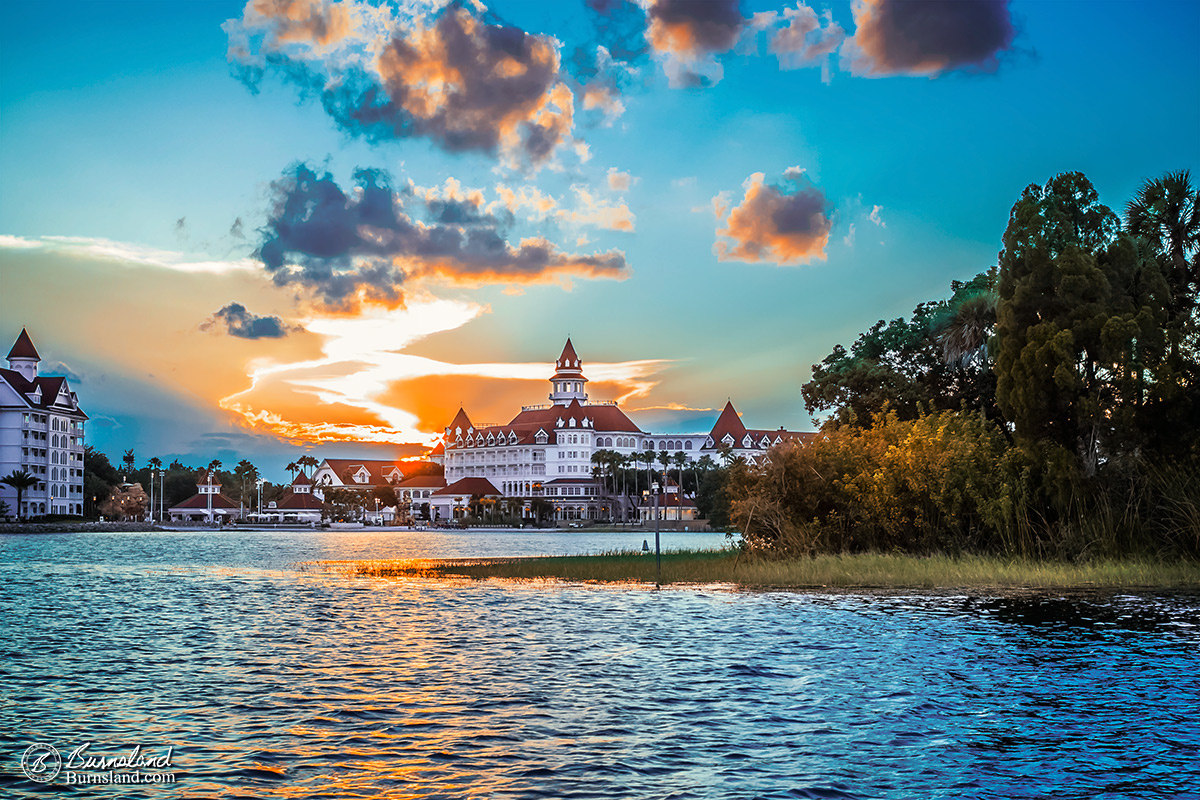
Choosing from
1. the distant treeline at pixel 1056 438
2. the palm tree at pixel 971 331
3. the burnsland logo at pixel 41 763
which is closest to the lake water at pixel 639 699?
the burnsland logo at pixel 41 763

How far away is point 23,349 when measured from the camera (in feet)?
525

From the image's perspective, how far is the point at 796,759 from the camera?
493 inches

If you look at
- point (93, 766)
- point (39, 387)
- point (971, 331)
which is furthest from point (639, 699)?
point (39, 387)

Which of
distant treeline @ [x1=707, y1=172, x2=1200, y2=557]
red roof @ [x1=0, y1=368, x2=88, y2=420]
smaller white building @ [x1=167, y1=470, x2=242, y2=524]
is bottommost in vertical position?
smaller white building @ [x1=167, y1=470, x2=242, y2=524]

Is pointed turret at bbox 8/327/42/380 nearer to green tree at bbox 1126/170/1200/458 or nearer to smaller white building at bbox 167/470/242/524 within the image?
smaller white building at bbox 167/470/242/524

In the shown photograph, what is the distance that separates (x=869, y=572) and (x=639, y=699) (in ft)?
63.9

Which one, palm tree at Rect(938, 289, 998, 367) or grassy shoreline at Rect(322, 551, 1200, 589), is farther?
palm tree at Rect(938, 289, 998, 367)

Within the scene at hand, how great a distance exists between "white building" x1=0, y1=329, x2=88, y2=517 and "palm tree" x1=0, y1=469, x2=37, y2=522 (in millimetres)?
891

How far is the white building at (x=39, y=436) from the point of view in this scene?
14450 centimetres

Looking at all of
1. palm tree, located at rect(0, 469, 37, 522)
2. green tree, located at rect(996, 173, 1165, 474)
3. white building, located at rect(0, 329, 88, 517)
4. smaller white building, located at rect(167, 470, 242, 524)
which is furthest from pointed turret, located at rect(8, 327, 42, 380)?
green tree, located at rect(996, 173, 1165, 474)

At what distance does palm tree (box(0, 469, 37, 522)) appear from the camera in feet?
457

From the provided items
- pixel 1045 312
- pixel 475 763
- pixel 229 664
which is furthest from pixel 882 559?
pixel 475 763

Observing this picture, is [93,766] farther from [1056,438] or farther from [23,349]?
[23,349]

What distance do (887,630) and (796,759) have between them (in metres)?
11.5
